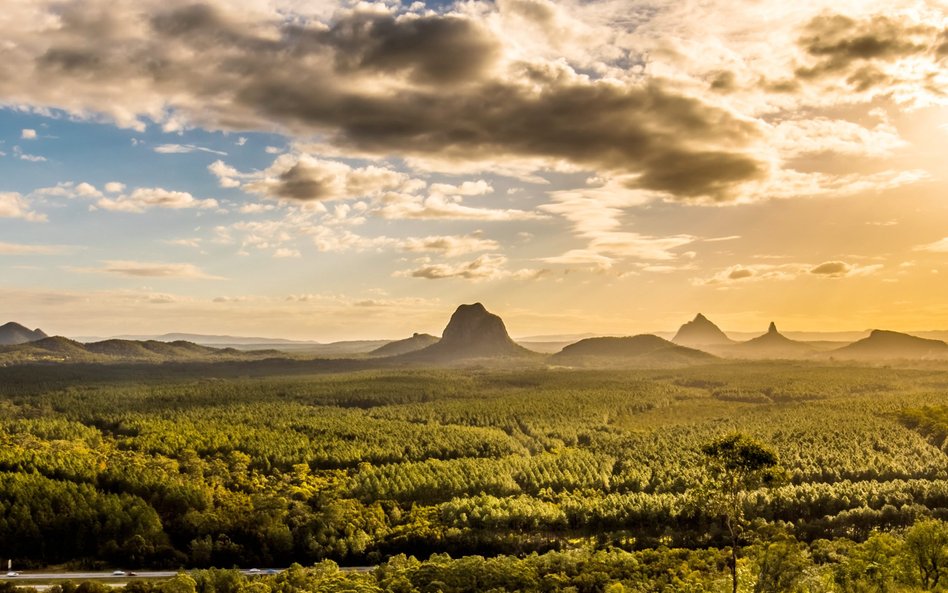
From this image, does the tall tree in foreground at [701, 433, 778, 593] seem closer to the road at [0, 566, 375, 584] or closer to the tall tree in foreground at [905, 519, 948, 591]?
the tall tree in foreground at [905, 519, 948, 591]

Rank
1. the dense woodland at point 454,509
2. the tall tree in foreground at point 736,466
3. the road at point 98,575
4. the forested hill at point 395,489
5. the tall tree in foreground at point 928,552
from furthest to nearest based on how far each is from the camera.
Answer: the forested hill at point 395,489 → the road at point 98,575 → the dense woodland at point 454,509 → the tall tree in foreground at point 928,552 → the tall tree in foreground at point 736,466

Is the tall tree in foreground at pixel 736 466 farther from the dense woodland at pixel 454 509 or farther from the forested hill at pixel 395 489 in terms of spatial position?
the forested hill at pixel 395 489

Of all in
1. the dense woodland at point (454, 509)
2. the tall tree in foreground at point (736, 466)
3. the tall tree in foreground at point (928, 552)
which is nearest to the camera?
the tall tree in foreground at point (736, 466)

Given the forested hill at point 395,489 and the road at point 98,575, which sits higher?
the forested hill at point 395,489

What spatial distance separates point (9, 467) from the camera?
372 ft

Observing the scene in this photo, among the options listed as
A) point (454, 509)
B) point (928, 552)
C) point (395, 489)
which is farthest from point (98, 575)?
point (928, 552)

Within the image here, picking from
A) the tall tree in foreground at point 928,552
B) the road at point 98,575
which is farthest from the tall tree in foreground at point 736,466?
the road at point 98,575

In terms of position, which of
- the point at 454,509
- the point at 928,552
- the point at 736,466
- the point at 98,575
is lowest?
the point at 98,575

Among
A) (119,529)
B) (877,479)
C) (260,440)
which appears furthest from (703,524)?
(260,440)

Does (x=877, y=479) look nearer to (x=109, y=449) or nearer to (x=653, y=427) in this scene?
(x=653, y=427)

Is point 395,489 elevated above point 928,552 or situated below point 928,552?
below

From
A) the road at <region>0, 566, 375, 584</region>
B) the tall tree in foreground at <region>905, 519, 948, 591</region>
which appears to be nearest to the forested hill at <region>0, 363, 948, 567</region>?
the road at <region>0, 566, 375, 584</region>

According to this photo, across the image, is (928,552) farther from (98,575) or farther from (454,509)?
(98,575)

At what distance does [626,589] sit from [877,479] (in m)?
74.6
